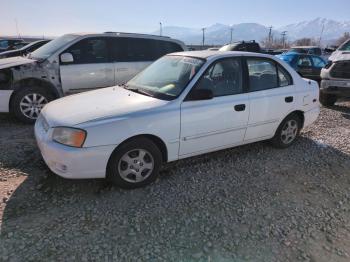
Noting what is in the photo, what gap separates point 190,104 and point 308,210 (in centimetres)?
180

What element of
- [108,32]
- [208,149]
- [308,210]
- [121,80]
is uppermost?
[108,32]

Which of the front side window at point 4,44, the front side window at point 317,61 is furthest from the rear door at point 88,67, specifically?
the front side window at point 4,44

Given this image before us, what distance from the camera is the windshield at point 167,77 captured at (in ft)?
13.4

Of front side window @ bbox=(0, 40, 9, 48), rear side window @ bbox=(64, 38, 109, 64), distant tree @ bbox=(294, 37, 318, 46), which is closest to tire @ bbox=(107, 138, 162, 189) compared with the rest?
rear side window @ bbox=(64, 38, 109, 64)

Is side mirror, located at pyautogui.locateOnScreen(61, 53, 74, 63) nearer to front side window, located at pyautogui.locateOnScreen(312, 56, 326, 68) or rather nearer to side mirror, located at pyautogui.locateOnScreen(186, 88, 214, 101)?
side mirror, located at pyautogui.locateOnScreen(186, 88, 214, 101)

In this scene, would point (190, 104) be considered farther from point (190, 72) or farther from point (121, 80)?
point (121, 80)

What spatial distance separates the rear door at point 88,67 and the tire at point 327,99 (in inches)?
216

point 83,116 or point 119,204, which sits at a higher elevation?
point 83,116

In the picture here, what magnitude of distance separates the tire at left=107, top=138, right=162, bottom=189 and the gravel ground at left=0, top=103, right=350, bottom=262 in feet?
0.43

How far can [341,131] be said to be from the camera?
6.36 metres

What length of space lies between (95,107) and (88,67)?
316cm

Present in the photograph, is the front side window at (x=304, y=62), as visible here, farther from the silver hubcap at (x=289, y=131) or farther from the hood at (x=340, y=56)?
the silver hubcap at (x=289, y=131)

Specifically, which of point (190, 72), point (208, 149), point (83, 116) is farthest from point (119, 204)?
point (190, 72)

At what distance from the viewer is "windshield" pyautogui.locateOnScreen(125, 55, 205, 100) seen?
4.07 meters
